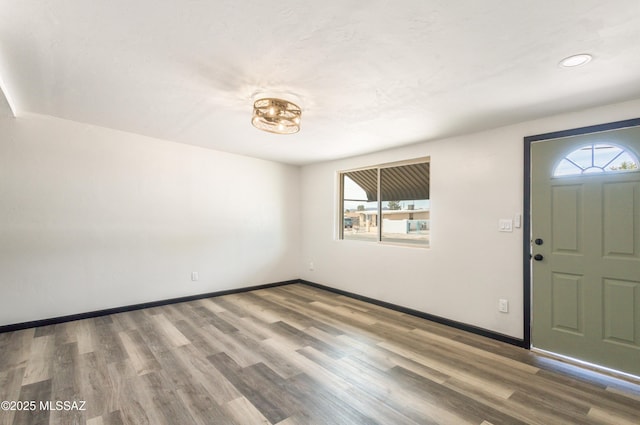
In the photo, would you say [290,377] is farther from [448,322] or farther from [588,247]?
[588,247]

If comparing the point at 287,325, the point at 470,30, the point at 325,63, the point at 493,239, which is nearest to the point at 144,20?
the point at 325,63

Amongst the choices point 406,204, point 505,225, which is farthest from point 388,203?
point 505,225

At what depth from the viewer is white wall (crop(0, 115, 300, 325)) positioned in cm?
312

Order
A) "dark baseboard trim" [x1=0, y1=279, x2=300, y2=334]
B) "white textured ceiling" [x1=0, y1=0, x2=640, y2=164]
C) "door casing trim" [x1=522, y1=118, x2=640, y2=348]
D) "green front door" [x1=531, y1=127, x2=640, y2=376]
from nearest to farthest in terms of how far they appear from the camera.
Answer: "white textured ceiling" [x1=0, y1=0, x2=640, y2=164] < "green front door" [x1=531, y1=127, x2=640, y2=376] < "door casing trim" [x1=522, y1=118, x2=640, y2=348] < "dark baseboard trim" [x1=0, y1=279, x2=300, y2=334]

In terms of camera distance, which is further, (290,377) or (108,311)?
(108,311)

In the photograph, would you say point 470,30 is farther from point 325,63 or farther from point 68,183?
point 68,183

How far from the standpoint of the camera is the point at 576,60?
1806 mm

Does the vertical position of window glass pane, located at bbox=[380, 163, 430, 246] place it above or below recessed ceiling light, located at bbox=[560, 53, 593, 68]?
below

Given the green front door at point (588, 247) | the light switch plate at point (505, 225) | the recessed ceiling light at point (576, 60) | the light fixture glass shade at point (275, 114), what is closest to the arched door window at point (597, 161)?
the green front door at point (588, 247)

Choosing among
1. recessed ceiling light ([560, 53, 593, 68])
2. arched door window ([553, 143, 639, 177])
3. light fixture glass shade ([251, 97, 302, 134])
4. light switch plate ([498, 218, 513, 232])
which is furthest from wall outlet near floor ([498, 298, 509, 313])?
light fixture glass shade ([251, 97, 302, 134])

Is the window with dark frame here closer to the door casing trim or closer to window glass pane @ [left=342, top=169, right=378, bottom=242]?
window glass pane @ [left=342, top=169, right=378, bottom=242]

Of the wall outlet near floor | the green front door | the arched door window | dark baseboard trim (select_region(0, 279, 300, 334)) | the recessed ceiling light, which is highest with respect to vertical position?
the recessed ceiling light

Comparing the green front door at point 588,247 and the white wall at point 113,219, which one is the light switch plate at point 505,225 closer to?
the green front door at point 588,247

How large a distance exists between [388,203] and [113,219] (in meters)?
3.79
